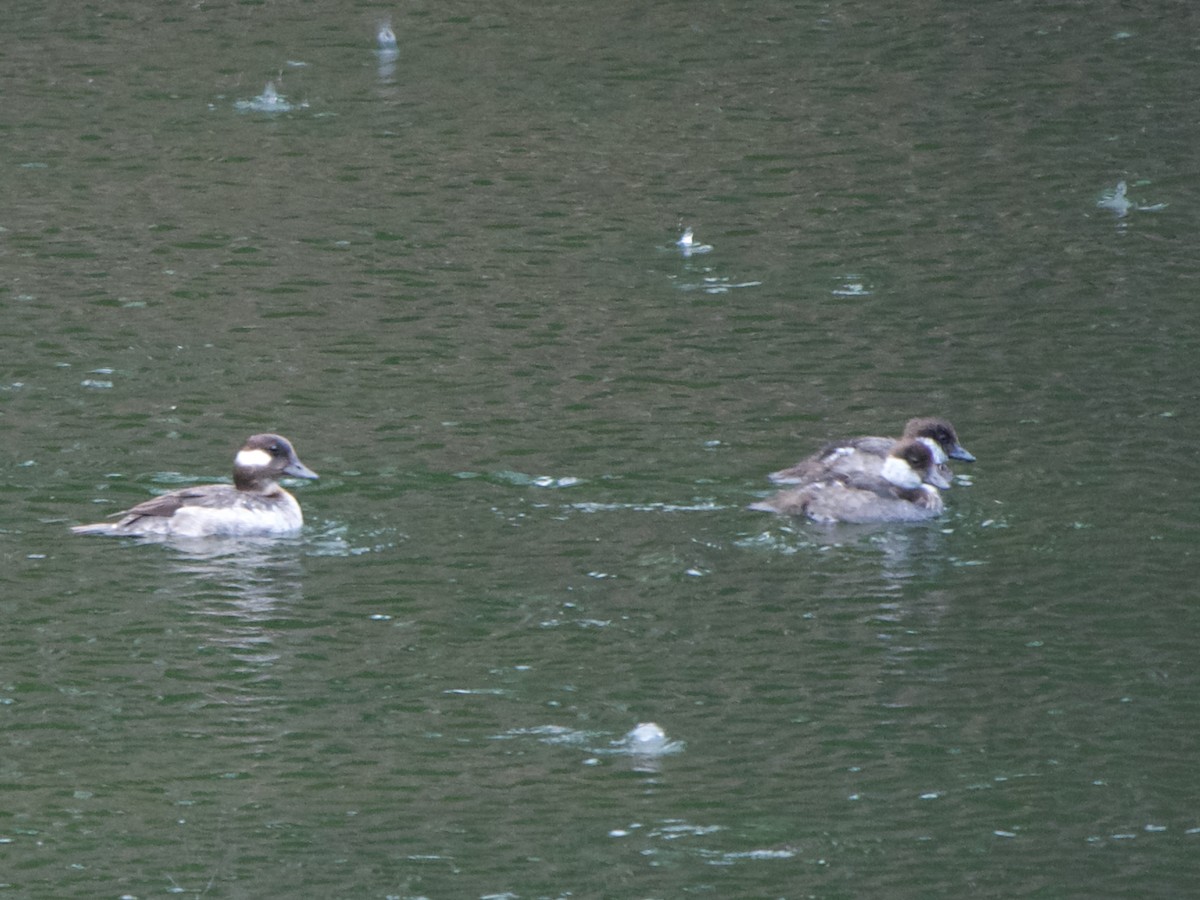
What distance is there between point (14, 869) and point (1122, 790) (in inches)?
155

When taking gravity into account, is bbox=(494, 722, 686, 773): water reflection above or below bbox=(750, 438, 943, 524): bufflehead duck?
below

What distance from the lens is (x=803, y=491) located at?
38.9 feet

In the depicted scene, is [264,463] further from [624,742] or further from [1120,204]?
[1120,204]

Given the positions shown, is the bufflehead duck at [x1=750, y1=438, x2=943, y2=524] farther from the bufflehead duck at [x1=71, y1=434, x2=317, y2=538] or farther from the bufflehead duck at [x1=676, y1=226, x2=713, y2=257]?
the bufflehead duck at [x1=676, y1=226, x2=713, y2=257]

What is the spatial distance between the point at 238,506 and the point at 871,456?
3.19m

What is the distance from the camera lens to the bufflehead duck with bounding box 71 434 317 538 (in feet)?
37.6

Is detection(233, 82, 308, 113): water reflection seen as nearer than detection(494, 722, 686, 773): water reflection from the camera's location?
No

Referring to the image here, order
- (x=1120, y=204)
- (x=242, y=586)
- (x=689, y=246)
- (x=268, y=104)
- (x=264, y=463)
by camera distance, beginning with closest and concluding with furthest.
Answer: (x=242, y=586) < (x=264, y=463) < (x=689, y=246) < (x=1120, y=204) < (x=268, y=104)

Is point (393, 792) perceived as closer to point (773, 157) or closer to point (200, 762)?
point (200, 762)

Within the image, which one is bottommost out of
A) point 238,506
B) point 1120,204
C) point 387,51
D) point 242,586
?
point 242,586

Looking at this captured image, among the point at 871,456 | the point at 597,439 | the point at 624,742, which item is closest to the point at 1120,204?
the point at 871,456

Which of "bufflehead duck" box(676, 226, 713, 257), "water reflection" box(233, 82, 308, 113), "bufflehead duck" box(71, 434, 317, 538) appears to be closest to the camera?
"bufflehead duck" box(71, 434, 317, 538)

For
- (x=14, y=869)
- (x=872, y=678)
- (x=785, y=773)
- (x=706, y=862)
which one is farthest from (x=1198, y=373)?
(x=14, y=869)

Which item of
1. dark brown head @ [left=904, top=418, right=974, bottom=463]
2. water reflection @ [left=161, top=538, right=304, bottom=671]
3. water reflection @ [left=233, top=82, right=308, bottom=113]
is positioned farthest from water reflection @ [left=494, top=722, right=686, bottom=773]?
water reflection @ [left=233, top=82, right=308, bottom=113]
